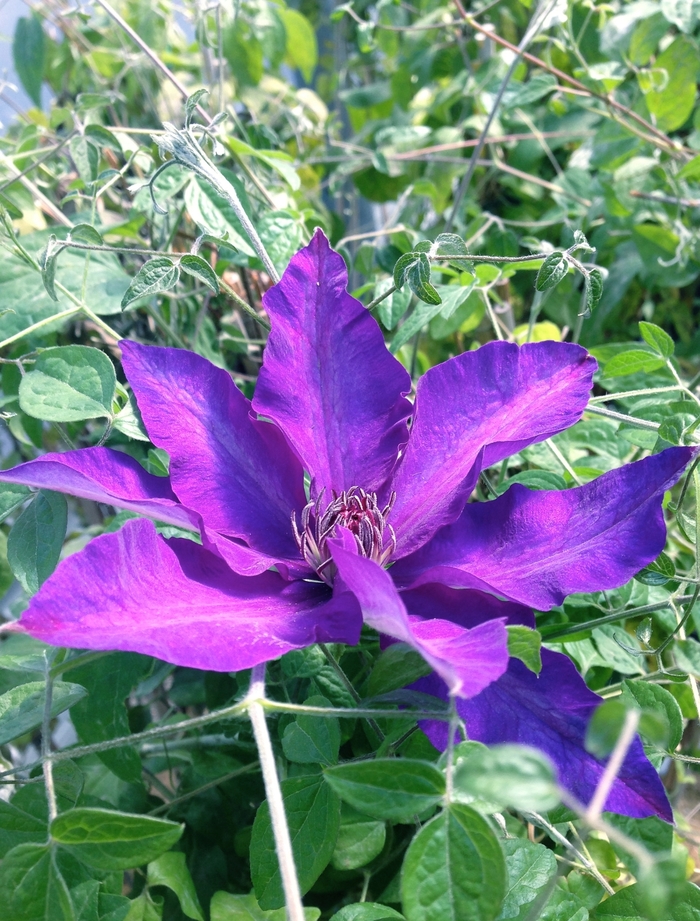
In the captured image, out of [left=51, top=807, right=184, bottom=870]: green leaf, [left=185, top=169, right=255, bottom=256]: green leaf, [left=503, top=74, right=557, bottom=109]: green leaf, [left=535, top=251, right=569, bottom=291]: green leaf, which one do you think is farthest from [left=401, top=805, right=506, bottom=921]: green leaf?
[left=503, top=74, right=557, bottom=109]: green leaf

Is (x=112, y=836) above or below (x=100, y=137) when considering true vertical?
below

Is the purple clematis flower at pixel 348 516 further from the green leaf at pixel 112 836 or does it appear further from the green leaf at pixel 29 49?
the green leaf at pixel 29 49

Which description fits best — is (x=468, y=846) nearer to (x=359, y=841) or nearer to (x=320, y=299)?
(x=359, y=841)

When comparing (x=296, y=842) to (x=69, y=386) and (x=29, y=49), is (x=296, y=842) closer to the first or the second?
(x=69, y=386)

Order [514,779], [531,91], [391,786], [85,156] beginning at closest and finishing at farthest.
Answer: [514,779]
[391,786]
[85,156]
[531,91]

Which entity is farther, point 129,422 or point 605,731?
point 129,422

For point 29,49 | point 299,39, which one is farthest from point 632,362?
point 29,49
